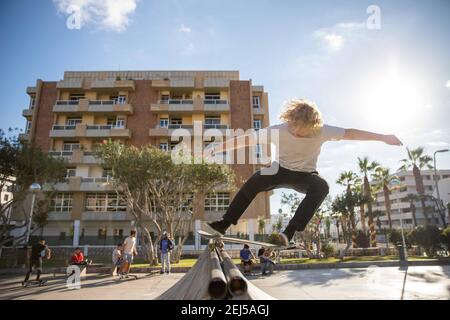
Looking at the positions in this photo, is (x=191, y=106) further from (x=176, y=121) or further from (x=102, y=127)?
(x=102, y=127)

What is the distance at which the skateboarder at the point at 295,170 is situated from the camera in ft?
11.7

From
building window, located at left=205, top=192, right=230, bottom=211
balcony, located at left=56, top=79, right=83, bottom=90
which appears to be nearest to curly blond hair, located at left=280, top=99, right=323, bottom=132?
building window, located at left=205, top=192, right=230, bottom=211

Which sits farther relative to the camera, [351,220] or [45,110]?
[45,110]

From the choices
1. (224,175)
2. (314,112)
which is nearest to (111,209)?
(224,175)

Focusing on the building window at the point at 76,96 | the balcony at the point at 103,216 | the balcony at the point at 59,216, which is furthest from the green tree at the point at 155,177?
the building window at the point at 76,96

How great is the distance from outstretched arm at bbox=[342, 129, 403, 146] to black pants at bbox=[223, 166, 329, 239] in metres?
0.66

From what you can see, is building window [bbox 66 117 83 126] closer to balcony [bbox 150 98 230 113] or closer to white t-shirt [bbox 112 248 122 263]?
balcony [bbox 150 98 230 113]

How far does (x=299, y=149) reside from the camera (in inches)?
140

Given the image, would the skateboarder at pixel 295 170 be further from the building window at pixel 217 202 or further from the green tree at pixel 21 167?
the building window at pixel 217 202

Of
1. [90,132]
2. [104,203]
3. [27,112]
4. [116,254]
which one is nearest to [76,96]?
[27,112]

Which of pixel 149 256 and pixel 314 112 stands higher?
pixel 314 112

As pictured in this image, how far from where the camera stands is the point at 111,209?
1377 inches
